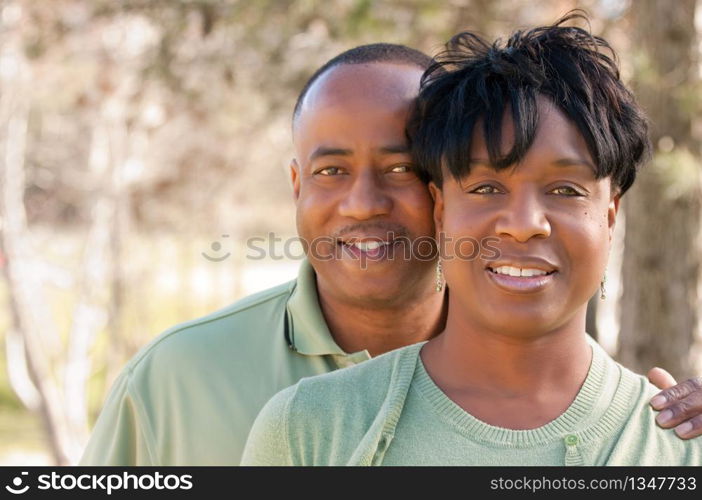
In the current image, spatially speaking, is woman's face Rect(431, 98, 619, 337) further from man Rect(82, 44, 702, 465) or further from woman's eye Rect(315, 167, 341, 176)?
woman's eye Rect(315, 167, 341, 176)

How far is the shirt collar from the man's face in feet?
0.23

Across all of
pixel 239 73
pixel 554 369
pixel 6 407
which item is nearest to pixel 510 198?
pixel 554 369

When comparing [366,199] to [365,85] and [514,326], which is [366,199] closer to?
[365,85]

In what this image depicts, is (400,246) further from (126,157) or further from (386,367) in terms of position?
(126,157)

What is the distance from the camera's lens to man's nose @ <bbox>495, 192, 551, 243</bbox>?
6.07ft

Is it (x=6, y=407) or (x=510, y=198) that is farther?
(x=6, y=407)

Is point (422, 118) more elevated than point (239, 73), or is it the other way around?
point (239, 73)

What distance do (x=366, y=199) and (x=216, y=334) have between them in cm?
59

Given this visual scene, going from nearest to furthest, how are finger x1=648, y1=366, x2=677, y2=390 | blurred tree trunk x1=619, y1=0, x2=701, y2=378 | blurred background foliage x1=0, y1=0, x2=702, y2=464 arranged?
finger x1=648, y1=366, x2=677, y2=390
blurred tree trunk x1=619, y1=0, x2=701, y2=378
blurred background foliage x1=0, y1=0, x2=702, y2=464

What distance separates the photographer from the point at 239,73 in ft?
21.0

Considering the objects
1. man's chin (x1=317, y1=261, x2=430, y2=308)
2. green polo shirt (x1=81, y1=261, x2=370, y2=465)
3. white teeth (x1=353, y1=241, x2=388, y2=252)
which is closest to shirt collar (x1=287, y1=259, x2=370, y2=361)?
green polo shirt (x1=81, y1=261, x2=370, y2=465)

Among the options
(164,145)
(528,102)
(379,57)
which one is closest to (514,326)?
(528,102)

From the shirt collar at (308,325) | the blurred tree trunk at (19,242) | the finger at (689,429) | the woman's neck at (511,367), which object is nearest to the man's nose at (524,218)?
the woman's neck at (511,367)
